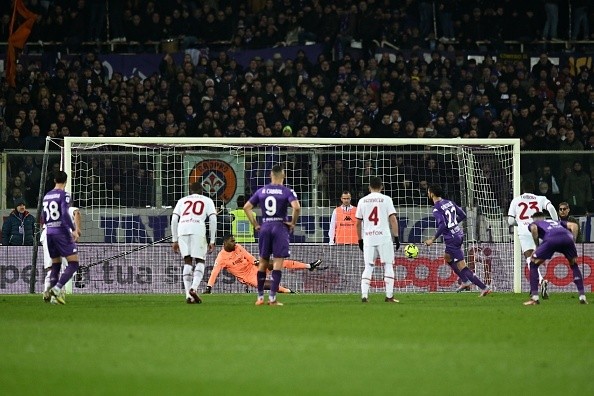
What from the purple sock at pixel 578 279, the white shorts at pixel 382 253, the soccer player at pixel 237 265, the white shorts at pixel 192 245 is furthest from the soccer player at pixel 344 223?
the purple sock at pixel 578 279

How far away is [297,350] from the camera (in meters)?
10.8

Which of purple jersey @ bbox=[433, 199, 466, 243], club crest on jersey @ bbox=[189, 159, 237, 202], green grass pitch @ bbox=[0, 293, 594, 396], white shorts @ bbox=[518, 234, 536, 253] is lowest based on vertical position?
green grass pitch @ bbox=[0, 293, 594, 396]

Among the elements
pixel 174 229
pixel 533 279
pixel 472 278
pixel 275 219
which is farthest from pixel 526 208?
pixel 174 229

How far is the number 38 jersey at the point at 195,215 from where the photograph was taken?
1911cm

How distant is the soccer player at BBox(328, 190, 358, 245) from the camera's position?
23938 millimetres

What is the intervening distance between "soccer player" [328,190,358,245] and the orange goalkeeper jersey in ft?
5.54

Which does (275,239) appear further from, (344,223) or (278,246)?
(344,223)

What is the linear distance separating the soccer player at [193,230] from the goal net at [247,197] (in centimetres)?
476

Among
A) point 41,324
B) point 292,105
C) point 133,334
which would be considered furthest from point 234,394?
point 292,105

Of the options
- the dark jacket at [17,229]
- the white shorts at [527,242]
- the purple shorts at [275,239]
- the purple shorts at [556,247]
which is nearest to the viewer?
the purple shorts at [275,239]

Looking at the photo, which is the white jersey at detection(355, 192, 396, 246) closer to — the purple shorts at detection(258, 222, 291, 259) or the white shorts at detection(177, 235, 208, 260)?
the purple shorts at detection(258, 222, 291, 259)

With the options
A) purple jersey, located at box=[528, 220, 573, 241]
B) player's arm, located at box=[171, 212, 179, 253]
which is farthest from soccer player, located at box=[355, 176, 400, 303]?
player's arm, located at box=[171, 212, 179, 253]

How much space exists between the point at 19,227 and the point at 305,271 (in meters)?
5.73

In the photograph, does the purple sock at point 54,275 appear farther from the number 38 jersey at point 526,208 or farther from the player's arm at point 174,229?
the number 38 jersey at point 526,208
